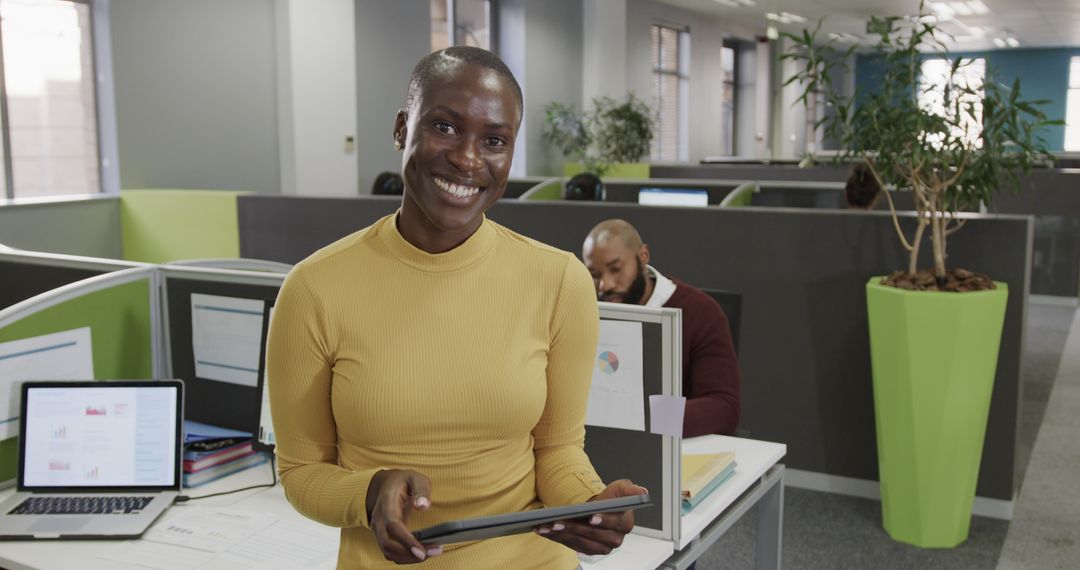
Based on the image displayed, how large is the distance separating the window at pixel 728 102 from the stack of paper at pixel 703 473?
1403cm

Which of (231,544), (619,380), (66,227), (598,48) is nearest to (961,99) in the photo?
(619,380)

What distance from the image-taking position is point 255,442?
7.07ft

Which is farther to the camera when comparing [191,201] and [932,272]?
[191,201]

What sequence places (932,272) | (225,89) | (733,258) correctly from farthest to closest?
(225,89) → (733,258) → (932,272)

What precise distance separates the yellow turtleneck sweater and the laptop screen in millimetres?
1077

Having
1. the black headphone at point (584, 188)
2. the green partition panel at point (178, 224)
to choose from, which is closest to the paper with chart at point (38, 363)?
the green partition panel at point (178, 224)

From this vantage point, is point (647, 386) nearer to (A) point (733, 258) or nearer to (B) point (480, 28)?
(A) point (733, 258)

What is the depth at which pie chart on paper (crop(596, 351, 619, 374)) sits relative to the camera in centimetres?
168

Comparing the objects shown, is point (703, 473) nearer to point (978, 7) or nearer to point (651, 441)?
point (651, 441)

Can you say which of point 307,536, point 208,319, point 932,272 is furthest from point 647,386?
point 932,272

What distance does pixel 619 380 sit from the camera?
1.69 metres

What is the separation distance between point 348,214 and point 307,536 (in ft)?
9.89

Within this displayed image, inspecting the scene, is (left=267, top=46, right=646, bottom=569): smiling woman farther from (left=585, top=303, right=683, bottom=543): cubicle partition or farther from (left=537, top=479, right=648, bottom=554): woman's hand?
(left=585, top=303, right=683, bottom=543): cubicle partition

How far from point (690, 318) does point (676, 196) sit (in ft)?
11.3
